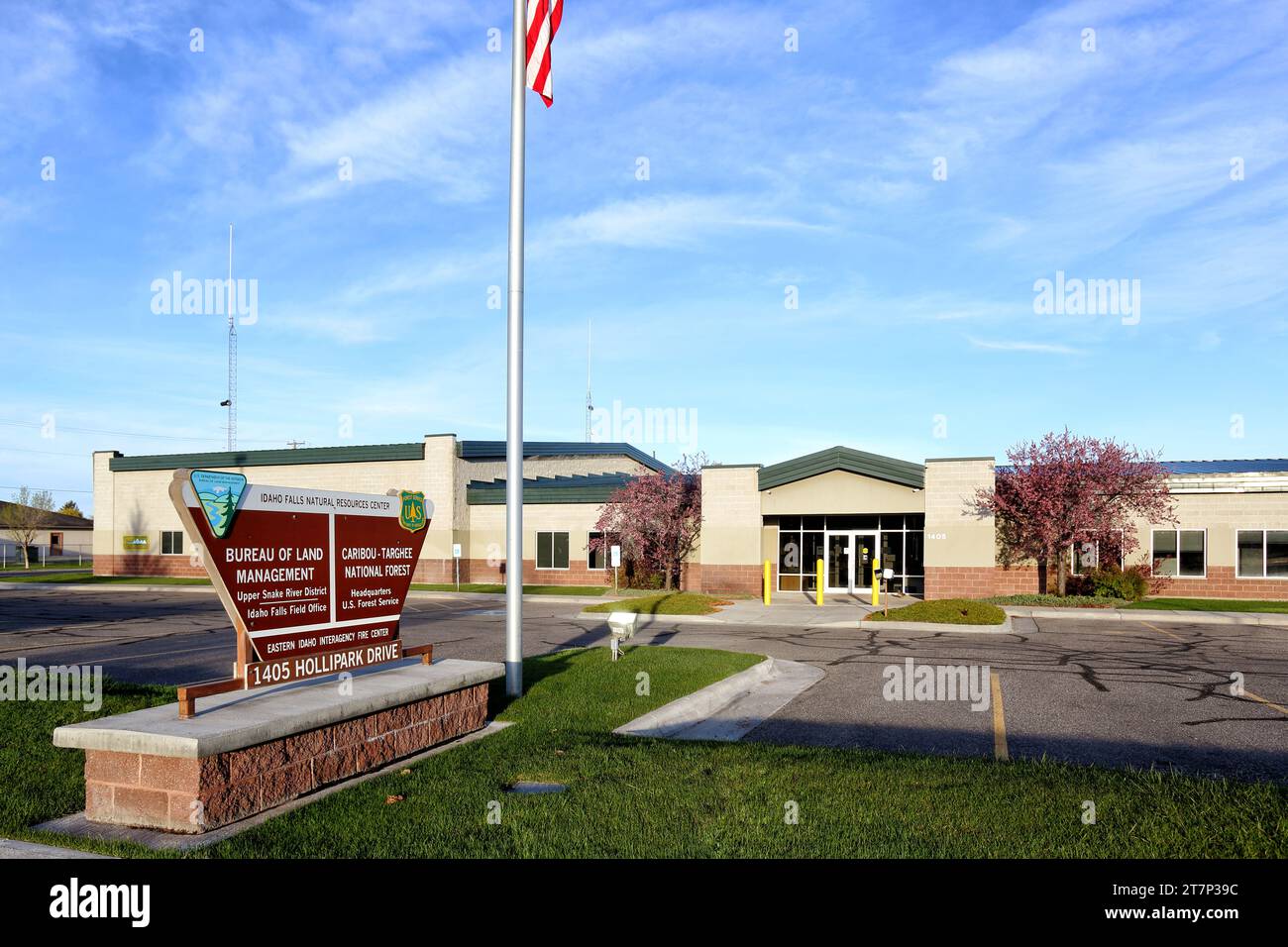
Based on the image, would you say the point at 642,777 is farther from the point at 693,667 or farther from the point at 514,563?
the point at 693,667

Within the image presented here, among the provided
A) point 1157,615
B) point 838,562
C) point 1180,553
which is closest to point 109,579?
point 838,562

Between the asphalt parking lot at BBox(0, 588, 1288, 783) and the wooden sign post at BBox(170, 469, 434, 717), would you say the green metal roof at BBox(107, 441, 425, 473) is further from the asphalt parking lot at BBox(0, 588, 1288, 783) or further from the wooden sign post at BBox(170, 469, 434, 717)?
the wooden sign post at BBox(170, 469, 434, 717)

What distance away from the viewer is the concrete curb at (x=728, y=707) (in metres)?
9.58

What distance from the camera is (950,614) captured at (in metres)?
22.0

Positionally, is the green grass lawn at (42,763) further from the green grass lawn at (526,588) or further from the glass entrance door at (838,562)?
the glass entrance door at (838,562)

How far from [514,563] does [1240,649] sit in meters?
13.9

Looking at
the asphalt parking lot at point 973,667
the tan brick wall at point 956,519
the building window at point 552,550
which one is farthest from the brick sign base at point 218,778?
the building window at point 552,550

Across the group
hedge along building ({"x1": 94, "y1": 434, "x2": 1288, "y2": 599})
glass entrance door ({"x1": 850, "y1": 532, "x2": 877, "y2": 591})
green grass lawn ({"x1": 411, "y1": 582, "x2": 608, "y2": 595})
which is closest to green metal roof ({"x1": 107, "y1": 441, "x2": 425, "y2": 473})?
hedge along building ({"x1": 94, "y1": 434, "x2": 1288, "y2": 599})

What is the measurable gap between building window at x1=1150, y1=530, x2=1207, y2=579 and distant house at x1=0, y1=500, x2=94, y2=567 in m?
76.6

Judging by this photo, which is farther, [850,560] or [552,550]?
[552,550]

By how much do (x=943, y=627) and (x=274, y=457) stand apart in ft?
100.0

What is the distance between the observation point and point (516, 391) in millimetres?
10391

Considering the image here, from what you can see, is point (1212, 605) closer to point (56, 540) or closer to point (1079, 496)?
point (1079, 496)
